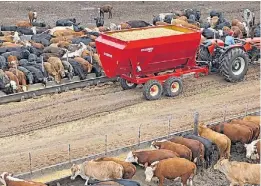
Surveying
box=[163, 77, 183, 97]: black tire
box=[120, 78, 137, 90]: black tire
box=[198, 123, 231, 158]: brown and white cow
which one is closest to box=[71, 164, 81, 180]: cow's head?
box=[198, 123, 231, 158]: brown and white cow

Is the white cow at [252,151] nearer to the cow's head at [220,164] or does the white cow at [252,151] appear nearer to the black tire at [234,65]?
the cow's head at [220,164]

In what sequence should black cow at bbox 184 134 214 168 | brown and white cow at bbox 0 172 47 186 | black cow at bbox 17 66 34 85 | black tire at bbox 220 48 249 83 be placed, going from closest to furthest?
brown and white cow at bbox 0 172 47 186
black cow at bbox 184 134 214 168
black cow at bbox 17 66 34 85
black tire at bbox 220 48 249 83

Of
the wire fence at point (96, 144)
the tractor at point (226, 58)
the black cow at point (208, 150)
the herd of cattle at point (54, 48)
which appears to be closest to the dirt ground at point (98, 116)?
the wire fence at point (96, 144)

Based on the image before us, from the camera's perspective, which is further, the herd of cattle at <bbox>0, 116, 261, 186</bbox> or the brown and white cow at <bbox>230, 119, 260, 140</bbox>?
the brown and white cow at <bbox>230, 119, 260, 140</bbox>

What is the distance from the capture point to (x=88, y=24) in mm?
28203

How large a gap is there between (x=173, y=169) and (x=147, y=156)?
801 millimetres

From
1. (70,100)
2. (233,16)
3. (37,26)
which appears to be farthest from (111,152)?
(233,16)

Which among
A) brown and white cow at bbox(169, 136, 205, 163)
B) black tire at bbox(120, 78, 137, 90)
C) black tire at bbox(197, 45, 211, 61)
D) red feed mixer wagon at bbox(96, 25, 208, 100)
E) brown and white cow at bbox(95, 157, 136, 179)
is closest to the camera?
brown and white cow at bbox(95, 157, 136, 179)

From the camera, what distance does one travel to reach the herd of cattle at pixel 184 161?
10.8 metres

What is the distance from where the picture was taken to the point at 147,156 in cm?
1143

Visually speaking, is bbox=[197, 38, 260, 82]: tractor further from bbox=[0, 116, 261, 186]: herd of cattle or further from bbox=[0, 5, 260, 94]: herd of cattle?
bbox=[0, 116, 261, 186]: herd of cattle

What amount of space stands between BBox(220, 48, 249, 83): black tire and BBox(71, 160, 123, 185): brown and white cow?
7.36 metres

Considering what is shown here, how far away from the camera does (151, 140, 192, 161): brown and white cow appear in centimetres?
1155

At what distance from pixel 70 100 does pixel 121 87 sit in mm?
1870
